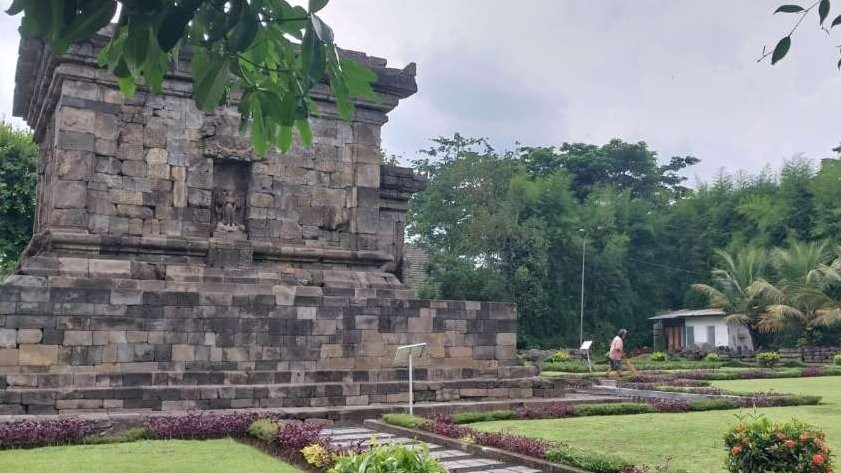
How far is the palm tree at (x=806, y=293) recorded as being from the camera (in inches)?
1241

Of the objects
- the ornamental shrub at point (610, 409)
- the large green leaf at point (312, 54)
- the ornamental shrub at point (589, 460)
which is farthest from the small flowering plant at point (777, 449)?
the ornamental shrub at point (610, 409)

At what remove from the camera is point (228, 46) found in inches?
107

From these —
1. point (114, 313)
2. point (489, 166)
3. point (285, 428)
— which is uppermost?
point (489, 166)

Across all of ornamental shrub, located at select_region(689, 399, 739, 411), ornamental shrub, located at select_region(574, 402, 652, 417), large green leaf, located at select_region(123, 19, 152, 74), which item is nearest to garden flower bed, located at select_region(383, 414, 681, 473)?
ornamental shrub, located at select_region(574, 402, 652, 417)

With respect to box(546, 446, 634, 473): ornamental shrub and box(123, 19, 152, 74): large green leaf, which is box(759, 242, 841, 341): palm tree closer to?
box(546, 446, 634, 473): ornamental shrub

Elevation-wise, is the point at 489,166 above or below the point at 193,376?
above

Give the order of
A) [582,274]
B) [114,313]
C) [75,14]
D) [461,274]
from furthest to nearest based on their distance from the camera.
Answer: [582,274] → [461,274] → [114,313] → [75,14]

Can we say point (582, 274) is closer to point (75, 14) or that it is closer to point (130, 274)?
point (130, 274)

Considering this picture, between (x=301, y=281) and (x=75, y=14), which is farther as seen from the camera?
(x=301, y=281)

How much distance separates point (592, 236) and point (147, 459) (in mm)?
33699

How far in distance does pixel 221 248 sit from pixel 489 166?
2430cm

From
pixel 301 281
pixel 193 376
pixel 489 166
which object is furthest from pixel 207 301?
pixel 489 166

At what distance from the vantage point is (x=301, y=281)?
1416 centimetres

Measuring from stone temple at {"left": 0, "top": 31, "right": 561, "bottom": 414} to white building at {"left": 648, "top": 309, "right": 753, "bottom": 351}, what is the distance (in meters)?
24.9
